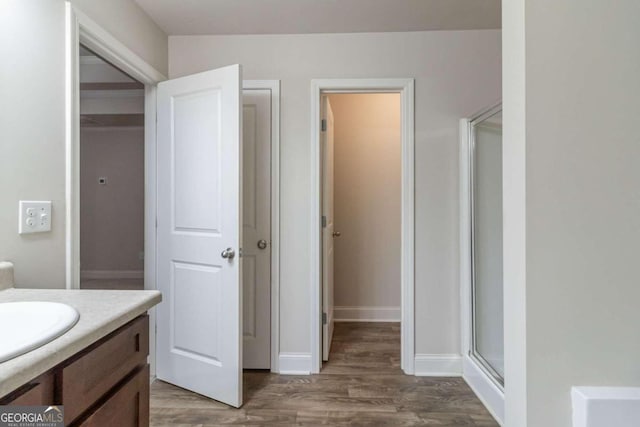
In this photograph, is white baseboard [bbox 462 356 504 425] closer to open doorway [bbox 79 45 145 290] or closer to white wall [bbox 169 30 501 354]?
white wall [bbox 169 30 501 354]

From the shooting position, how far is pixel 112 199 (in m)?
5.27

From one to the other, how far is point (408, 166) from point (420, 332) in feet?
3.76

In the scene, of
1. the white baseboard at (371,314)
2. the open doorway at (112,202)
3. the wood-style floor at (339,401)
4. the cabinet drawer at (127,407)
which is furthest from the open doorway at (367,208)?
the open doorway at (112,202)

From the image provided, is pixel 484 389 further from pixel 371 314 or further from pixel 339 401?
pixel 371 314

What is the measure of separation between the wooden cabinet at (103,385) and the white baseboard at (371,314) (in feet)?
8.18

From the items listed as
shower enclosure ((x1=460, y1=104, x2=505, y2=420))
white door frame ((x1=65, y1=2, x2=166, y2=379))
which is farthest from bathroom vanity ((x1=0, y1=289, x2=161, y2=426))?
shower enclosure ((x1=460, y1=104, x2=505, y2=420))

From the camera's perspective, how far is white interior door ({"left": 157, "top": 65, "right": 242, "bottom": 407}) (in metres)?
1.92

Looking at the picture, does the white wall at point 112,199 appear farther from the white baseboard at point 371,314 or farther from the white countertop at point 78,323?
the white countertop at point 78,323

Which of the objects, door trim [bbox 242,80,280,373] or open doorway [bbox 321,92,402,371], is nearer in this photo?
door trim [bbox 242,80,280,373]

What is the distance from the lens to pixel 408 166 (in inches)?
90.9

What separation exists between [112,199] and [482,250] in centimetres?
530

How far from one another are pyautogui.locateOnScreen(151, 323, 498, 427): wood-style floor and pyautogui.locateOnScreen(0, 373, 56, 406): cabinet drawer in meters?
1.28

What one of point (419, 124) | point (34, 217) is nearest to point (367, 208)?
point (419, 124)
